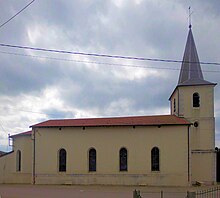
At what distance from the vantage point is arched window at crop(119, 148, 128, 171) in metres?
36.9

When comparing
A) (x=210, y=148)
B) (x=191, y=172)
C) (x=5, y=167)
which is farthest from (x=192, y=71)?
(x=5, y=167)

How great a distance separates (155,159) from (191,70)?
10.9 m

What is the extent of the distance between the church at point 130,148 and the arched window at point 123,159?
99 mm

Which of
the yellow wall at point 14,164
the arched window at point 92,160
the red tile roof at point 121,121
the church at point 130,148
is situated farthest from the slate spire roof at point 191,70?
the yellow wall at point 14,164

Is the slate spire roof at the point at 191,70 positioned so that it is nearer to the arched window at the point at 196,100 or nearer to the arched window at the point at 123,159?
the arched window at the point at 196,100

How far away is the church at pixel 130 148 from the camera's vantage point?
35.9m

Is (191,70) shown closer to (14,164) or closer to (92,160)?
(92,160)

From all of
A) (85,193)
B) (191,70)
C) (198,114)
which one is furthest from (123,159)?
(191,70)

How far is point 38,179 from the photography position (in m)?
38.5

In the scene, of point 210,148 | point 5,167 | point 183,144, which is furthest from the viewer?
point 5,167

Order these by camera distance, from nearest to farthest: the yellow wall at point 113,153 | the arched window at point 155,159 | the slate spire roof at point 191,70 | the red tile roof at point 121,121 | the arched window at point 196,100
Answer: the yellow wall at point 113,153, the arched window at point 155,159, the red tile roof at point 121,121, the arched window at point 196,100, the slate spire roof at point 191,70

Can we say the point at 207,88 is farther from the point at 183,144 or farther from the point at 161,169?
the point at 161,169

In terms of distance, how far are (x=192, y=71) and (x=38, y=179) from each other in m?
20.1

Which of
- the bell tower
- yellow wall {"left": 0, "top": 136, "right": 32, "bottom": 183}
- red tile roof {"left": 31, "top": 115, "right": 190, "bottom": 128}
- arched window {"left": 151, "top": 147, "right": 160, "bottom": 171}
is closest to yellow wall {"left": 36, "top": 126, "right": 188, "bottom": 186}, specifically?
arched window {"left": 151, "top": 147, "right": 160, "bottom": 171}
